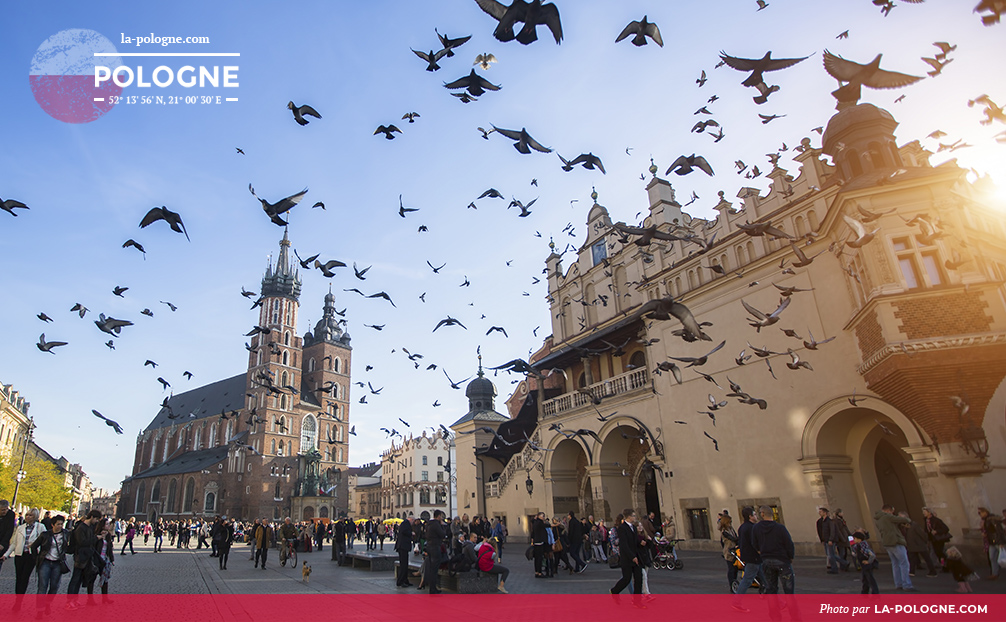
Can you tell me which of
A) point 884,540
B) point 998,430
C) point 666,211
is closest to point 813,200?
point 666,211

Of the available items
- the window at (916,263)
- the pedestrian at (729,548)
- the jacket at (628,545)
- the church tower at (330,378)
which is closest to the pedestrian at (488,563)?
the jacket at (628,545)

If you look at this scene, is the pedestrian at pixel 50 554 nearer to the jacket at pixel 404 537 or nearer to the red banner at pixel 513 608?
the red banner at pixel 513 608

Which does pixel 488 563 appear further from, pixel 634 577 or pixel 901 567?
pixel 901 567

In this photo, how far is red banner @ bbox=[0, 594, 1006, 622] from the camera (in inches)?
328

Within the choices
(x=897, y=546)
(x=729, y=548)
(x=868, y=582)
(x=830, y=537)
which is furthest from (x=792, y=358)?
(x=868, y=582)

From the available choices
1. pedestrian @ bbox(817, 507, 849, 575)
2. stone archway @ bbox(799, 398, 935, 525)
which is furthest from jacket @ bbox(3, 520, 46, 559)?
stone archway @ bbox(799, 398, 935, 525)

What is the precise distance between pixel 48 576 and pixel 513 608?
7916 millimetres

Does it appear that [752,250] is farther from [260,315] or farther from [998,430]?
[260,315]

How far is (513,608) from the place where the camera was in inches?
367

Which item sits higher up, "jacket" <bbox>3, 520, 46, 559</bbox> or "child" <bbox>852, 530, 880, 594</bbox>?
"jacket" <bbox>3, 520, 46, 559</bbox>

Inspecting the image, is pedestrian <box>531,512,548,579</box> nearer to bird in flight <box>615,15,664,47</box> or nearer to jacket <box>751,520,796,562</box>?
jacket <box>751,520,796,562</box>

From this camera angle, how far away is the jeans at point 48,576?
29.4 feet

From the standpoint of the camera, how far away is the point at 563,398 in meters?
27.8

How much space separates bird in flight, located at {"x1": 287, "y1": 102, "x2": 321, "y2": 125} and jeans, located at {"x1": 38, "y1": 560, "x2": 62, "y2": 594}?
8820 mm
